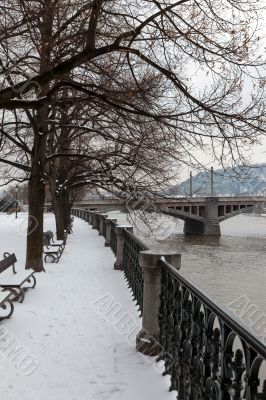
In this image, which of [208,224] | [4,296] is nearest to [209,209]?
[208,224]

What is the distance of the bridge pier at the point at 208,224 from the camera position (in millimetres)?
57344

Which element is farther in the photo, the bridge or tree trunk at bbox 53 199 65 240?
the bridge

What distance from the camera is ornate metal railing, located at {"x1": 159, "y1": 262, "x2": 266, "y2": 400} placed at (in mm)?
2244

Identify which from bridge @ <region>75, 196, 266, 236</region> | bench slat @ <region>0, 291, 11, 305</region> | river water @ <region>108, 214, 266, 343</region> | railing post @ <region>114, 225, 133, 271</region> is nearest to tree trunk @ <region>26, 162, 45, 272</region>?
railing post @ <region>114, 225, 133, 271</region>

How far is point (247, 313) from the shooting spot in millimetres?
14836

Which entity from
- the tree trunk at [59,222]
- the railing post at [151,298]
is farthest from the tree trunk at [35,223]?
the tree trunk at [59,222]

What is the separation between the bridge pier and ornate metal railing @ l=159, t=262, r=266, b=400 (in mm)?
53011

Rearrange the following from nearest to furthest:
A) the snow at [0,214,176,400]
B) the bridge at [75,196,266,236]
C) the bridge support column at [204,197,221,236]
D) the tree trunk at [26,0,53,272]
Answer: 1. the snow at [0,214,176,400]
2. the tree trunk at [26,0,53,272]
3. the bridge at [75,196,266,236]
4. the bridge support column at [204,197,221,236]

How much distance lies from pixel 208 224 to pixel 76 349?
5317 cm

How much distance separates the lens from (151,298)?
500 cm

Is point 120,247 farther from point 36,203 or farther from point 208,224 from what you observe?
point 208,224

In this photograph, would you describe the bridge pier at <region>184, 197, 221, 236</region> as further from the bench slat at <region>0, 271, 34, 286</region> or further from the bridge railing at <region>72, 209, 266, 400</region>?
the bridge railing at <region>72, 209, 266, 400</region>

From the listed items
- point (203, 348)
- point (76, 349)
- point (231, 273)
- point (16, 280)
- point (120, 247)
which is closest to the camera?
point (203, 348)

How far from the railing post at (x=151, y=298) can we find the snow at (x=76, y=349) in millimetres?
147
